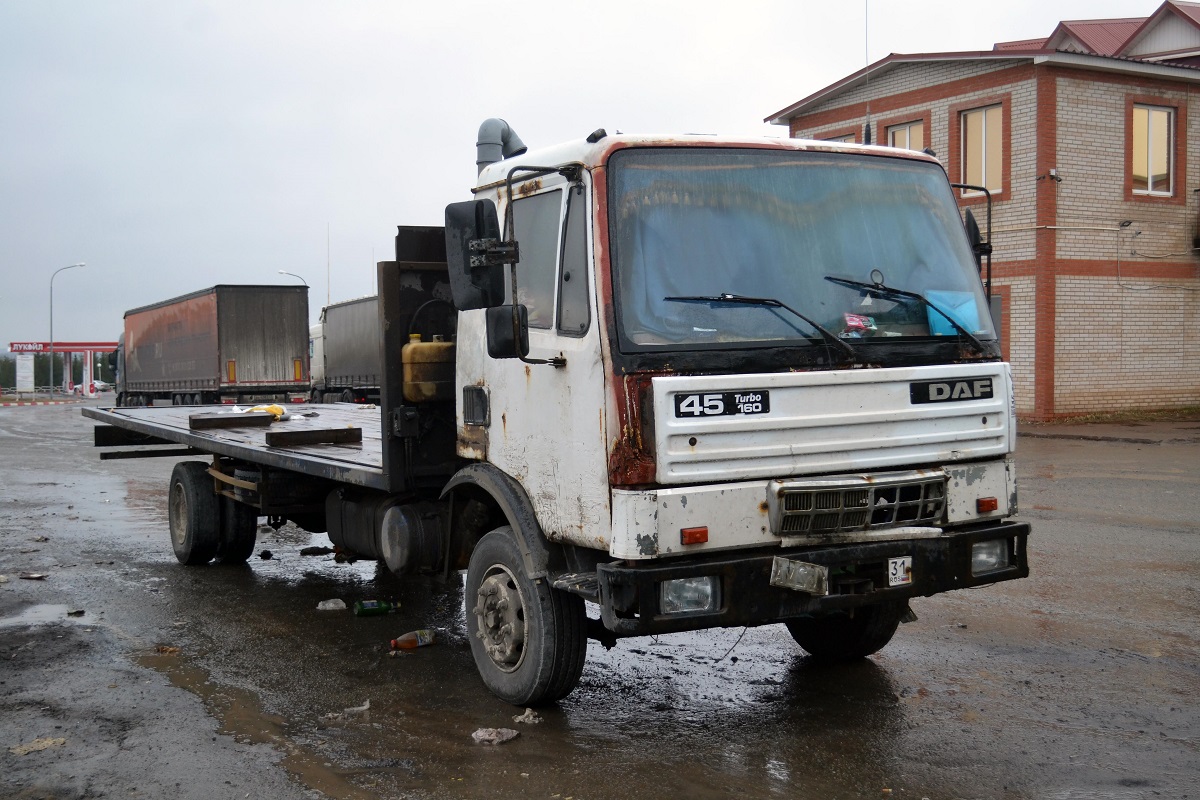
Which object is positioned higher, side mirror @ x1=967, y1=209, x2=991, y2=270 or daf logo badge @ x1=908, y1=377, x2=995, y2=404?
side mirror @ x1=967, y1=209, x2=991, y2=270

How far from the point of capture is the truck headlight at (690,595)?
436 centimetres

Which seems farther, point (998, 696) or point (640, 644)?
point (640, 644)

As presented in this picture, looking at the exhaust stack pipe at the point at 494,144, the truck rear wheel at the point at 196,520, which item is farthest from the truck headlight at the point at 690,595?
the truck rear wheel at the point at 196,520

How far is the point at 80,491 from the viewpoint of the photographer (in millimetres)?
14852

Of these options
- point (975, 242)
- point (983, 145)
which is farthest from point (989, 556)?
point (983, 145)

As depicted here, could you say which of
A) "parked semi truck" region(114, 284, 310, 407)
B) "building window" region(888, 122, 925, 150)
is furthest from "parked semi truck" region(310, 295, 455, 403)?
"building window" region(888, 122, 925, 150)

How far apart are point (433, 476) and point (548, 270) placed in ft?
5.30

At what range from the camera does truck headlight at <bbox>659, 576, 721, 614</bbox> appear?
4355mm

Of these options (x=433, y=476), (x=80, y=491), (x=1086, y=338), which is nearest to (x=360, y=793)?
(x=433, y=476)

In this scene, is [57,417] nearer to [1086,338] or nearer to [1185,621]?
[1086,338]

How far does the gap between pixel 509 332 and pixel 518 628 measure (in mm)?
1359

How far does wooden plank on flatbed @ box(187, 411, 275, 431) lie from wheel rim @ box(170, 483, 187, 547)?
20.4 inches

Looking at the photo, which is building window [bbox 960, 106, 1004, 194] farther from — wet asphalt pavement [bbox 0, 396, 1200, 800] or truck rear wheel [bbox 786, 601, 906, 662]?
truck rear wheel [bbox 786, 601, 906, 662]

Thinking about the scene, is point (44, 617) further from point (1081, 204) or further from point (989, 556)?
point (1081, 204)
